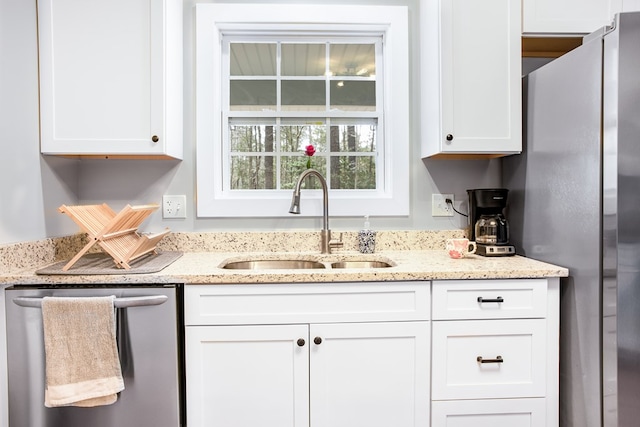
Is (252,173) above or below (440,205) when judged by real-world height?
above

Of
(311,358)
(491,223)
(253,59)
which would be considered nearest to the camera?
(311,358)

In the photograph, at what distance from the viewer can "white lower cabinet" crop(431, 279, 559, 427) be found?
1.38 m

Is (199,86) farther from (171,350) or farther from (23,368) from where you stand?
(23,368)

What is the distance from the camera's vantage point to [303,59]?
6.58ft

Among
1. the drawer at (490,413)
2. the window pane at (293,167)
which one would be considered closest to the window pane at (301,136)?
the window pane at (293,167)

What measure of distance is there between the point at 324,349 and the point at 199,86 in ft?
4.57

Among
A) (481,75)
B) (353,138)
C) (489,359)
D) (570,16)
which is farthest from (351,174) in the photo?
(570,16)

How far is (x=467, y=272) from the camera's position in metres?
1.37

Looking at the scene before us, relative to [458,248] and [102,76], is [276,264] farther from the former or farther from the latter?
[102,76]

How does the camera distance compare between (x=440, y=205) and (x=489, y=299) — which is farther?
(x=440, y=205)

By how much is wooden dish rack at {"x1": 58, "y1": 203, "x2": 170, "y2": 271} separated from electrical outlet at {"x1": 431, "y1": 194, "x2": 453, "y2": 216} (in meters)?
1.38

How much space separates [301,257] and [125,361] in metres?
0.84

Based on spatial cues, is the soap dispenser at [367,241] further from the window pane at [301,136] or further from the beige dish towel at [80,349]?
the beige dish towel at [80,349]

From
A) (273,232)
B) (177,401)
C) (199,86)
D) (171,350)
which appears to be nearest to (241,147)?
(199,86)
